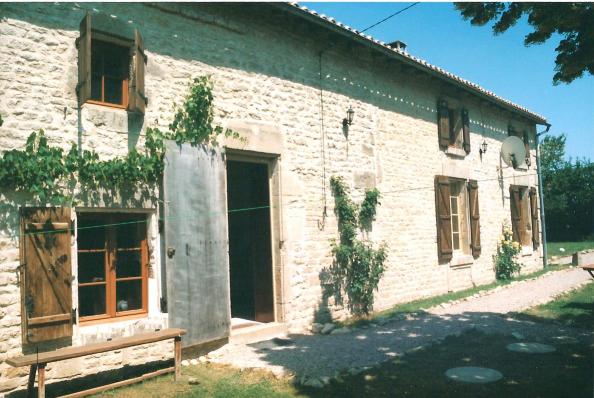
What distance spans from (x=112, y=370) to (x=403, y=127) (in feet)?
24.1

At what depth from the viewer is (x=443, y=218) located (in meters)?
10.2

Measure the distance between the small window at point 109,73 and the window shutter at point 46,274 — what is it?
1544 millimetres

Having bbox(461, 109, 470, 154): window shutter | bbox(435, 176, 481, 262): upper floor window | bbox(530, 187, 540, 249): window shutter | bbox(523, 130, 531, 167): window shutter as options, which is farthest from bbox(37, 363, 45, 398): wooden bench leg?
bbox(523, 130, 531, 167): window shutter

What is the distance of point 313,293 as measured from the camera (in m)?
7.33

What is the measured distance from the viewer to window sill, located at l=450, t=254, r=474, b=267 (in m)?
10.5

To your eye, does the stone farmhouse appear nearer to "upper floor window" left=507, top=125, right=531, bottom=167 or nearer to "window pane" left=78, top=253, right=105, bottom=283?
"window pane" left=78, top=253, right=105, bottom=283

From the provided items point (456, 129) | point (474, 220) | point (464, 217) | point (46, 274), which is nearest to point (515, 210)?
point (474, 220)

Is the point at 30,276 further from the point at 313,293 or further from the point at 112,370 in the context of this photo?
the point at 313,293

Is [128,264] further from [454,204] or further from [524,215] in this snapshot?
[524,215]

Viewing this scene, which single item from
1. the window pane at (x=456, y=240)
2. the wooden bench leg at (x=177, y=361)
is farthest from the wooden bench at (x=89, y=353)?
the window pane at (x=456, y=240)

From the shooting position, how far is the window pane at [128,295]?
5.39 metres

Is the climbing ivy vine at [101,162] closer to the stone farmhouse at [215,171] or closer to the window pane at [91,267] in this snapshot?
the stone farmhouse at [215,171]

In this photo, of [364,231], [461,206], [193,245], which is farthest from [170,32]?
[461,206]

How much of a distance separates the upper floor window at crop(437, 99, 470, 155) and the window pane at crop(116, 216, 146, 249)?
7.84 metres
